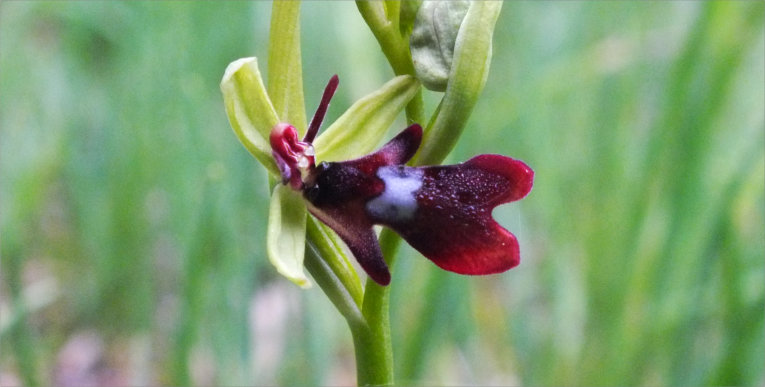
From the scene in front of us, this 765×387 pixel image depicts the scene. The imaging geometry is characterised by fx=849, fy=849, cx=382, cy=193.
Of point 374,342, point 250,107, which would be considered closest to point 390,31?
point 250,107

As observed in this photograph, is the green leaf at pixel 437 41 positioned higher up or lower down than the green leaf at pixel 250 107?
higher up

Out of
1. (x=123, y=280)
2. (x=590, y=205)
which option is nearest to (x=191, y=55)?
(x=123, y=280)

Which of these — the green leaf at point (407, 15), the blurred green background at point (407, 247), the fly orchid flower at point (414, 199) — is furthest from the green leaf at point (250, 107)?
the blurred green background at point (407, 247)

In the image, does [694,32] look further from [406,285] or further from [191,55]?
[191,55]

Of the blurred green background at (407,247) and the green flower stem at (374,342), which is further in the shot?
the blurred green background at (407,247)

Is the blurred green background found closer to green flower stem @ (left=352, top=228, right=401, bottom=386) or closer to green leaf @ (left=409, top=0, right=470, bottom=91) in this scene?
green flower stem @ (left=352, top=228, right=401, bottom=386)

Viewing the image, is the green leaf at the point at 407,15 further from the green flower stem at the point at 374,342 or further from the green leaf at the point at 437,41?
the green flower stem at the point at 374,342

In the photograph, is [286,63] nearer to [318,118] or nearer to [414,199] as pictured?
[318,118]
